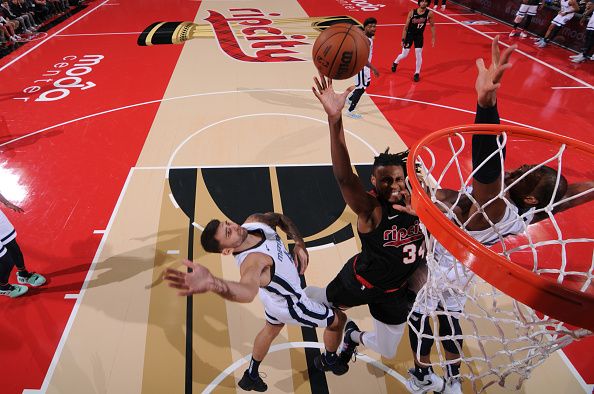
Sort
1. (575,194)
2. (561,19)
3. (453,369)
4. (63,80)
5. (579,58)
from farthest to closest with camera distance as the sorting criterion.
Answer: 1. (561,19)
2. (579,58)
3. (63,80)
4. (453,369)
5. (575,194)

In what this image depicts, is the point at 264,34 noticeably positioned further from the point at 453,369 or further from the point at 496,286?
the point at 496,286

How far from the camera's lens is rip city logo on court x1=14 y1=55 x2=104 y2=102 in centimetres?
762

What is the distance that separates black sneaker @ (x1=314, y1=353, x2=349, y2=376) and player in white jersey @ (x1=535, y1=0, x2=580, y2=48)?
11.5 metres

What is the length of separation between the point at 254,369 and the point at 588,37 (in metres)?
11.6

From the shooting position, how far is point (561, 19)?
10492 millimetres

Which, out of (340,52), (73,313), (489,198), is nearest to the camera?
(489,198)

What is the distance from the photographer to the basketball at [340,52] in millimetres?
3825

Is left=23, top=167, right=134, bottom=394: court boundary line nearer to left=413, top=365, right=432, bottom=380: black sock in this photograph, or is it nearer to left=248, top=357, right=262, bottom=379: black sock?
left=248, top=357, right=262, bottom=379: black sock

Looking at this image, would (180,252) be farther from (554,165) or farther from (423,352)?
(554,165)

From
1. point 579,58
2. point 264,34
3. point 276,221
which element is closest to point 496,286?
point 276,221

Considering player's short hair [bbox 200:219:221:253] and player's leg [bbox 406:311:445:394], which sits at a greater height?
player's short hair [bbox 200:219:221:253]

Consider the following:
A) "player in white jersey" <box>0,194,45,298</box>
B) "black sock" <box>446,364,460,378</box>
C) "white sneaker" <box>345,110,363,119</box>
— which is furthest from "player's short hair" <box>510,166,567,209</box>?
"white sneaker" <box>345,110,363,119</box>

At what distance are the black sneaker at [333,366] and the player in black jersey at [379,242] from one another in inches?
14.2

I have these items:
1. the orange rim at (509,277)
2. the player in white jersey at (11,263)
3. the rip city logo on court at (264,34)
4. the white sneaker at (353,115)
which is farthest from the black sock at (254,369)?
the rip city logo on court at (264,34)
